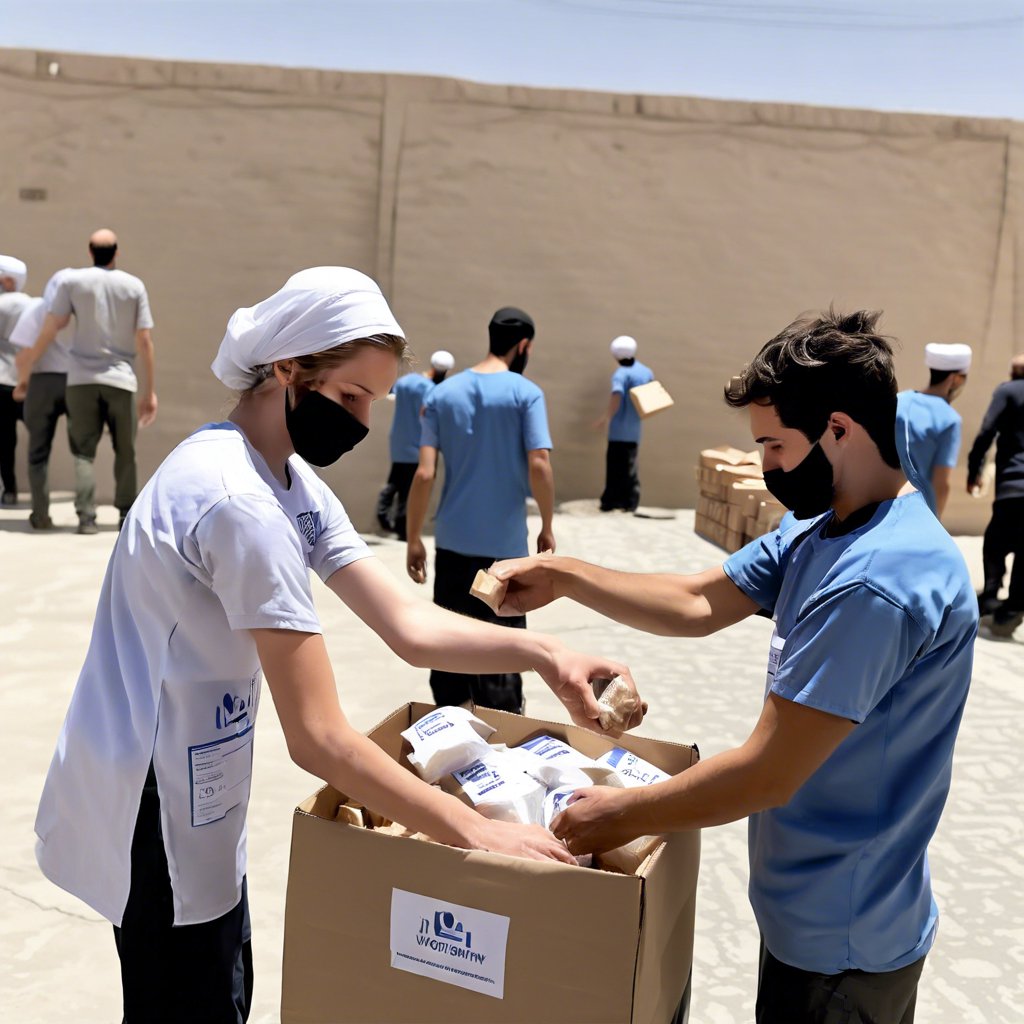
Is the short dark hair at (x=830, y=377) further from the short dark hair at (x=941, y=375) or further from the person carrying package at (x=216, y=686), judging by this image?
the short dark hair at (x=941, y=375)

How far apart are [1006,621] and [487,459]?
430cm

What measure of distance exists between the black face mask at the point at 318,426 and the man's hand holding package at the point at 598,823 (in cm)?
73

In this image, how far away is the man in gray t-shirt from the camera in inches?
328

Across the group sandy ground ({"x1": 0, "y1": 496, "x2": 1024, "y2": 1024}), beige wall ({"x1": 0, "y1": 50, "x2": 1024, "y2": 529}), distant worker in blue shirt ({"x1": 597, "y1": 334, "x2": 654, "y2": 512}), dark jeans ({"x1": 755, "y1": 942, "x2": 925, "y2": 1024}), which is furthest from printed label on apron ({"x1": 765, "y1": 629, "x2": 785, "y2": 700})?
distant worker in blue shirt ({"x1": 597, "y1": 334, "x2": 654, "y2": 512})

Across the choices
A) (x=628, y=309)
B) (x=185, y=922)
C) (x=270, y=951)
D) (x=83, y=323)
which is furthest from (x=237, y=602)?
(x=628, y=309)

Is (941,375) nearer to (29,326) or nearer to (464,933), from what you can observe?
(464,933)

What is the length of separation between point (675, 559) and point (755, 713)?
426 cm

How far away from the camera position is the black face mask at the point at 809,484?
1854 millimetres

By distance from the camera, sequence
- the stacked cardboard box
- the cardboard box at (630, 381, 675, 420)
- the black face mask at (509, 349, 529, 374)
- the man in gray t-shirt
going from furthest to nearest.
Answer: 1. the cardboard box at (630, 381, 675, 420)
2. the stacked cardboard box
3. the man in gray t-shirt
4. the black face mask at (509, 349, 529, 374)

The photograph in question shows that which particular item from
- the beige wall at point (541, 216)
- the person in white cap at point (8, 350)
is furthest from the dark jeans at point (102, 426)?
the beige wall at point (541, 216)

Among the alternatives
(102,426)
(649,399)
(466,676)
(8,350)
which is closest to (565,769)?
(466,676)

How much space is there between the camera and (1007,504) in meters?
7.33

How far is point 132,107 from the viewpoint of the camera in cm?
1166

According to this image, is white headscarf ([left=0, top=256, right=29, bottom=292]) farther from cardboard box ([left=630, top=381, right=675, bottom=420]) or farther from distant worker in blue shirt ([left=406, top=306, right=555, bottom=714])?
cardboard box ([left=630, top=381, right=675, bottom=420])
